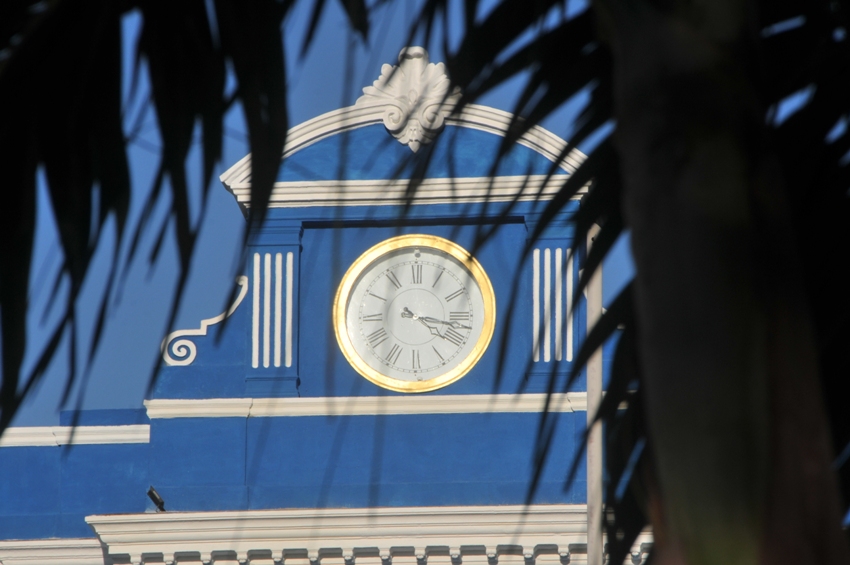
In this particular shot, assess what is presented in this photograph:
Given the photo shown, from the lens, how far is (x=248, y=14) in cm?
131

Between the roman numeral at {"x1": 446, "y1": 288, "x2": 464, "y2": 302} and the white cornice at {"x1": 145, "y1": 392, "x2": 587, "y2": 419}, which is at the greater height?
the roman numeral at {"x1": 446, "y1": 288, "x2": 464, "y2": 302}

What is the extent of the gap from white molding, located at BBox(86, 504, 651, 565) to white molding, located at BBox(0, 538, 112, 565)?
1.93 ft

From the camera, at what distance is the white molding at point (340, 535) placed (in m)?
12.2

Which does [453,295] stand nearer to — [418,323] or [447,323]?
[447,323]

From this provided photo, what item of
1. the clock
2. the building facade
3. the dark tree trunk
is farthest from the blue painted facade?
the dark tree trunk

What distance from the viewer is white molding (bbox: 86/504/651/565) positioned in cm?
1225

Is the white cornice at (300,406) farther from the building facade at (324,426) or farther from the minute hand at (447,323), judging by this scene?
the minute hand at (447,323)

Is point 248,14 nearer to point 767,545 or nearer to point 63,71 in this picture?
point 63,71

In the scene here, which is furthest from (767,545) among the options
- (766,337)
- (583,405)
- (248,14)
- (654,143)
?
(583,405)

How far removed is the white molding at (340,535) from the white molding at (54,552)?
0.59 meters

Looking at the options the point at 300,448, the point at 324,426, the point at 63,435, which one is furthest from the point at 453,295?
the point at 63,435

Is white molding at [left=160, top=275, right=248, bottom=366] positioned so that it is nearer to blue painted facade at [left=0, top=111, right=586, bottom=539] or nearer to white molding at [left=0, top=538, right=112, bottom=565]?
blue painted facade at [left=0, top=111, right=586, bottom=539]

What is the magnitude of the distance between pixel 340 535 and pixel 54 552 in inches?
109

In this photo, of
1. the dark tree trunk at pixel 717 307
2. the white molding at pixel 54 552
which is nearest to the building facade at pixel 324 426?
the white molding at pixel 54 552
